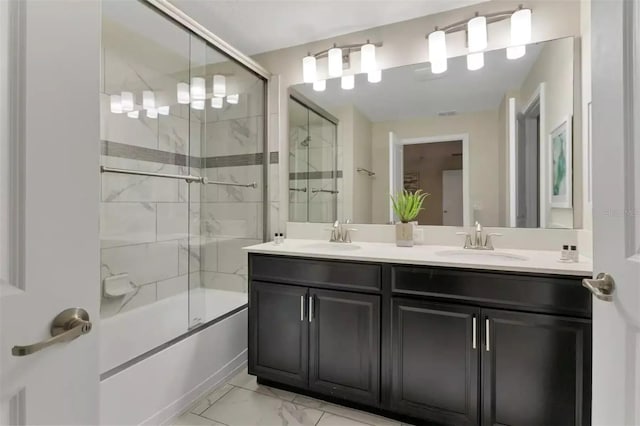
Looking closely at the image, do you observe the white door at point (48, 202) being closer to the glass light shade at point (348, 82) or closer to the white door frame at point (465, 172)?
the glass light shade at point (348, 82)

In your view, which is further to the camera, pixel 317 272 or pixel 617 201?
pixel 317 272

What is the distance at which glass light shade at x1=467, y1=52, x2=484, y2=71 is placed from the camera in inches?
78.7

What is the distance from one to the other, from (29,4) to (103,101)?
6.13ft

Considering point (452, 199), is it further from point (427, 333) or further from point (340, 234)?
point (427, 333)

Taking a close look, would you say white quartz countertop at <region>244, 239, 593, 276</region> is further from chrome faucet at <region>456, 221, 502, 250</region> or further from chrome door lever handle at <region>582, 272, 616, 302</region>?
chrome door lever handle at <region>582, 272, 616, 302</region>

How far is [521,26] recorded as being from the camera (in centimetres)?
186

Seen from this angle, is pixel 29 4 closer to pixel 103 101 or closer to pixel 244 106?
pixel 103 101

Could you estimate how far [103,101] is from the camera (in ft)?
7.06

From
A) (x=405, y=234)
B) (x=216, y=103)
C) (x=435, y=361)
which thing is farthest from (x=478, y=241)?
(x=216, y=103)

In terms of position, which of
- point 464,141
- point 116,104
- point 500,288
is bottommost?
point 500,288

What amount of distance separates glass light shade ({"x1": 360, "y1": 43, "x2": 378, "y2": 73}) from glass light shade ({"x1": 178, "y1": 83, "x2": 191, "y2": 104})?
1.39 meters

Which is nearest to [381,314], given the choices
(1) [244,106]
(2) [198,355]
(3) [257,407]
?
(3) [257,407]

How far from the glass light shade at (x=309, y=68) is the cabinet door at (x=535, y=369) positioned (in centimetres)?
196

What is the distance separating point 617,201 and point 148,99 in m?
2.73
